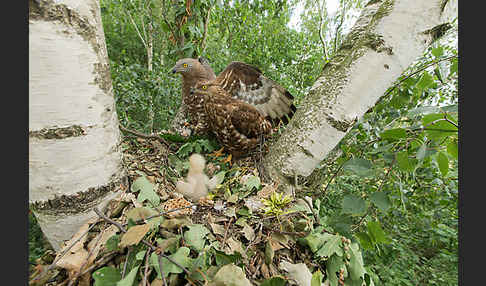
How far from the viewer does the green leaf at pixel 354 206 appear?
1.68ft

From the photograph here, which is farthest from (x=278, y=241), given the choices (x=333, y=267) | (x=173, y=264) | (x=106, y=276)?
(x=106, y=276)

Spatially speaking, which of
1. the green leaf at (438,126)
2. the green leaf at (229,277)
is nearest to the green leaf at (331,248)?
the green leaf at (229,277)

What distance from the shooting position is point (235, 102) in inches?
39.0

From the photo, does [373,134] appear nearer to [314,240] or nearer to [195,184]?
[314,240]

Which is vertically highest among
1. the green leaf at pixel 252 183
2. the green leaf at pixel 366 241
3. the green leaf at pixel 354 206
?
the green leaf at pixel 354 206

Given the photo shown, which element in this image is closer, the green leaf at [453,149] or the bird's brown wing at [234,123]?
the green leaf at [453,149]

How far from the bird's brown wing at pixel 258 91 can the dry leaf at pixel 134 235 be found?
87 centimetres

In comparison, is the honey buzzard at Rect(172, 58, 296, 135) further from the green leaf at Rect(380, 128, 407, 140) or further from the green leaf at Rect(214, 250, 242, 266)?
the green leaf at Rect(214, 250, 242, 266)

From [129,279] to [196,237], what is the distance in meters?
0.15

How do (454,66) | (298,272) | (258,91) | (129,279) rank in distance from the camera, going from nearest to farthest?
1. (129,279)
2. (298,272)
3. (454,66)
4. (258,91)

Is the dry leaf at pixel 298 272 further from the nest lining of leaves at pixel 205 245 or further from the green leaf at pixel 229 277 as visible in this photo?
the green leaf at pixel 229 277

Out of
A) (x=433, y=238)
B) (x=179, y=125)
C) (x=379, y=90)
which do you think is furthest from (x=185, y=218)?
(x=433, y=238)

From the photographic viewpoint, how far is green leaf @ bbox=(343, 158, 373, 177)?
507mm

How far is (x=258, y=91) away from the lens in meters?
1.18
